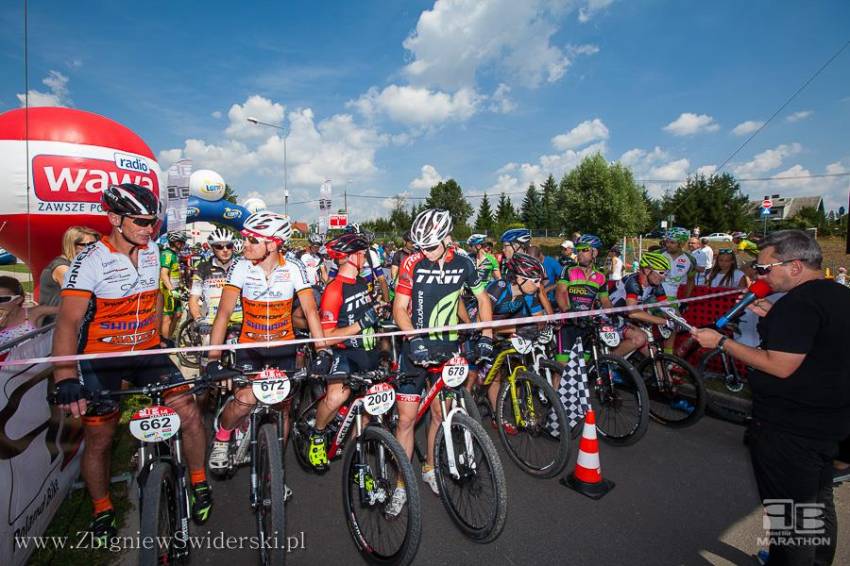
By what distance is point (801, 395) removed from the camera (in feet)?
7.70

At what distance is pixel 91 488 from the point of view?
2990 mm

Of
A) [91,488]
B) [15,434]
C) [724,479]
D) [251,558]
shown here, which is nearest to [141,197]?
[15,434]

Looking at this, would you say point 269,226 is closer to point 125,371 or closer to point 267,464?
point 125,371

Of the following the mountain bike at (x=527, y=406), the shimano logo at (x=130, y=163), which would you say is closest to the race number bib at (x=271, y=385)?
the mountain bike at (x=527, y=406)

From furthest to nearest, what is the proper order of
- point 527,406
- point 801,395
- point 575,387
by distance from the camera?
point 575,387 → point 527,406 → point 801,395

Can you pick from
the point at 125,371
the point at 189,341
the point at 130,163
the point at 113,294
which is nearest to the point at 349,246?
the point at 113,294

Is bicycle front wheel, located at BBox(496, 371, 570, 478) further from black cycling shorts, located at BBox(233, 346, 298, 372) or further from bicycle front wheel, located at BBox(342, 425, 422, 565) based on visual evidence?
black cycling shorts, located at BBox(233, 346, 298, 372)

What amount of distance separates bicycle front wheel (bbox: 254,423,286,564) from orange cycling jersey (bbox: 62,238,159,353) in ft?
3.97

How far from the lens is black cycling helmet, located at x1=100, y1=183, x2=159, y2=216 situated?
2.97 m

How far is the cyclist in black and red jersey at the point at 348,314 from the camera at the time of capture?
13.1ft

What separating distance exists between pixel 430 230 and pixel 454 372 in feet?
3.85

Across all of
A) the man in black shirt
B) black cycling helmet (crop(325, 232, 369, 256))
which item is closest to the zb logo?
the man in black shirt

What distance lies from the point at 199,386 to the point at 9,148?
268 inches

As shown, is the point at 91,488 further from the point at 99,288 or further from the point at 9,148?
the point at 9,148
